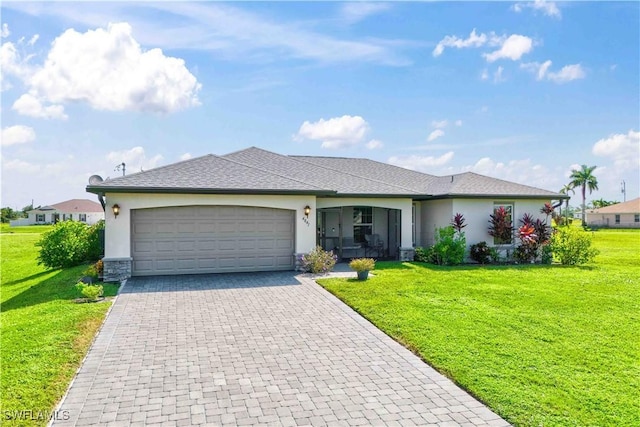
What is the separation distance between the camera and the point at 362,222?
19016mm

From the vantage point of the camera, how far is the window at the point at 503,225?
56.9 feet

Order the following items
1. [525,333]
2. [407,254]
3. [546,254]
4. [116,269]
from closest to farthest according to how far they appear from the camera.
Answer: [525,333] < [116,269] < [407,254] < [546,254]

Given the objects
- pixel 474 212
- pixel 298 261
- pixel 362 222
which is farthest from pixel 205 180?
pixel 474 212

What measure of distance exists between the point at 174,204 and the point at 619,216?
64.7 meters

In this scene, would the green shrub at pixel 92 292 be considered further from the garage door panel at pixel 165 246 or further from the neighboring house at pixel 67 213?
the neighboring house at pixel 67 213

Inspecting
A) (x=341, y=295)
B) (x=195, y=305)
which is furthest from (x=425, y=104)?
(x=195, y=305)

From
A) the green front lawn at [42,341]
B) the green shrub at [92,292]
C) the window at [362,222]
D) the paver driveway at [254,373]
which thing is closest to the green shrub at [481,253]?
the window at [362,222]

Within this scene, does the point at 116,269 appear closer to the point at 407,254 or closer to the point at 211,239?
the point at 211,239

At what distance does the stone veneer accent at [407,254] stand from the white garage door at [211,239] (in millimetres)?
5160

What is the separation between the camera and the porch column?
17031mm

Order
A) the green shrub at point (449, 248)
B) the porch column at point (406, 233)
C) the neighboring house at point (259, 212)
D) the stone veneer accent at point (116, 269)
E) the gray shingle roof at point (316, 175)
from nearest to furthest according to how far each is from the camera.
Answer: the stone veneer accent at point (116, 269) < the neighboring house at point (259, 212) < the green shrub at point (449, 248) < the gray shingle roof at point (316, 175) < the porch column at point (406, 233)

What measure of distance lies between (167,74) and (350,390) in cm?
1376

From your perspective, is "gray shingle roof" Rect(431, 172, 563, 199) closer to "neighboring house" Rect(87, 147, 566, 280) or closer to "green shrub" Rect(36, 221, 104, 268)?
"neighboring house" Rect(87, 147, 566, 280)

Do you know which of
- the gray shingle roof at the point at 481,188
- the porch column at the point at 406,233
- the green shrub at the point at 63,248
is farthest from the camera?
the gray shingle roof at the point at 481,188
